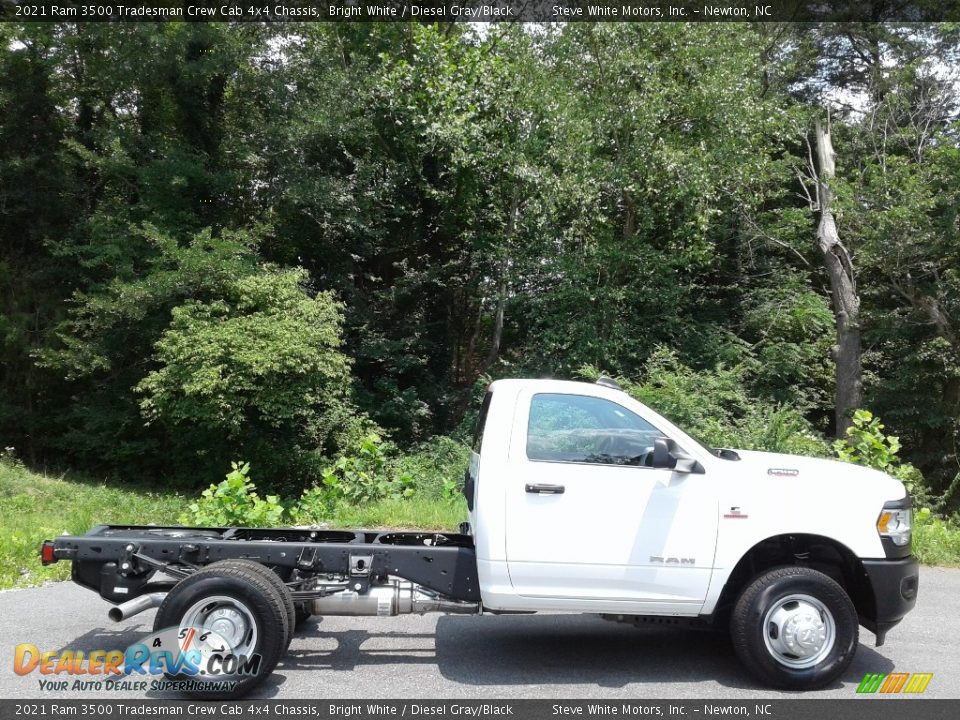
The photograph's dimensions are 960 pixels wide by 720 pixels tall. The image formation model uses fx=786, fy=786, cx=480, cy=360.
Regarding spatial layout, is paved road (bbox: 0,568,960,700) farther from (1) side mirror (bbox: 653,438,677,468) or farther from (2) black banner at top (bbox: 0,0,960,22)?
(2) black banner at top (bbox: 0,0,960,22)

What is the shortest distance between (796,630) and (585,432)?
1833mm

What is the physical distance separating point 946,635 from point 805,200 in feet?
56.3

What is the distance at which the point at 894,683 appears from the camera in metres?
5.24

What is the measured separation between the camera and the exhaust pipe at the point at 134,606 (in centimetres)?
487

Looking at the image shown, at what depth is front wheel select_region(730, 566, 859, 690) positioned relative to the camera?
503cm

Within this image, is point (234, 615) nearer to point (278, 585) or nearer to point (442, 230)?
point (278, 585)

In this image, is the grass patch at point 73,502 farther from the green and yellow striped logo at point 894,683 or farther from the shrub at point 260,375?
the green and yellow striped logo at point 894,683

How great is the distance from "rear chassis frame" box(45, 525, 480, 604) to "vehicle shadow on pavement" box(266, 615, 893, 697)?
1.88 feet

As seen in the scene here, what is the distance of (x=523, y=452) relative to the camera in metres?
5.27

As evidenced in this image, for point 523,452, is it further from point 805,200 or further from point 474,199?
point 805,200

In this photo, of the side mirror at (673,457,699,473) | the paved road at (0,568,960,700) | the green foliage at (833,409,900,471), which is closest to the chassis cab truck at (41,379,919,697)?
the side mirror at (673,457,699,473)

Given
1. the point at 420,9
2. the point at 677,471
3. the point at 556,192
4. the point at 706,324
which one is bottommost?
the point at 677,471

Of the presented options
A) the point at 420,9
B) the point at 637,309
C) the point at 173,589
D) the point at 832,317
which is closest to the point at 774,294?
the point at 832,317

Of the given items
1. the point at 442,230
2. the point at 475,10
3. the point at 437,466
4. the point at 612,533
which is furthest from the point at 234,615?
the point at 475,10
